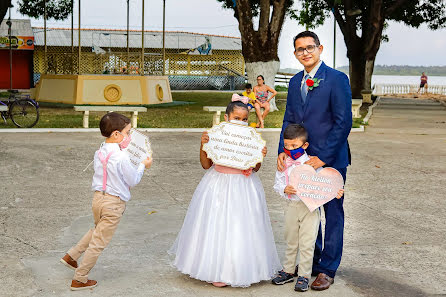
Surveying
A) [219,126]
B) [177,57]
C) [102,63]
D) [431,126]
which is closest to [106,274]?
[219,126]

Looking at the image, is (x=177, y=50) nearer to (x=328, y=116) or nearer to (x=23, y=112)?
(x=23, y=112)

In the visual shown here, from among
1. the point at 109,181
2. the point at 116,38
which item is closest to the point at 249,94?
the point at 109,181

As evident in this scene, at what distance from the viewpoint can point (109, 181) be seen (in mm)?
5008

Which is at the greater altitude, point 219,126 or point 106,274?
point 219,126

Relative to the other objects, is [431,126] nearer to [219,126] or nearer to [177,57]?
[219,126]

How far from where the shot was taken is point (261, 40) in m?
25.2

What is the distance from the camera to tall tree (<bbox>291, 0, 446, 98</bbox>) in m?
36.0

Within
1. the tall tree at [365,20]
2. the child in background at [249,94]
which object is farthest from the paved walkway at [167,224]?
the tall tree at [365,20]

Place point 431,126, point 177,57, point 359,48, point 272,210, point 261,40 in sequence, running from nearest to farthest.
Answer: point 272,210 → point 431,126 → point 261,40 → point 359,48 → point 177,57

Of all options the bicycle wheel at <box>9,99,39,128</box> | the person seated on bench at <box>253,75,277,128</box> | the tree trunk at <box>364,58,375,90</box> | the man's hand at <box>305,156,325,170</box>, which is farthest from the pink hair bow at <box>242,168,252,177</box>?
the tree trunk at <box>364,58,375,90</box>

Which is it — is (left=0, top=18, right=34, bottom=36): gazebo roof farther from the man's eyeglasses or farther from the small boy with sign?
the small boy with sign

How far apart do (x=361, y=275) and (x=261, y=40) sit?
20242 millimetres

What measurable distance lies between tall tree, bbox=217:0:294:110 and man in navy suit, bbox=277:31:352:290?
19.7 metres

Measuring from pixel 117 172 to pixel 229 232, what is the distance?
35.6 inches
